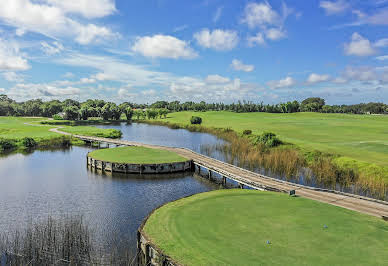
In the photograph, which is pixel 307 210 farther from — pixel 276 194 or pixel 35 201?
pixel 35 201

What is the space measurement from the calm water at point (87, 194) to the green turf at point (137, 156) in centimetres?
341

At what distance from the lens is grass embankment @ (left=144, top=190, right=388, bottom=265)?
14547 millimetres

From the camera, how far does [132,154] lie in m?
49.2

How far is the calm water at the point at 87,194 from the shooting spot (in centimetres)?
2412

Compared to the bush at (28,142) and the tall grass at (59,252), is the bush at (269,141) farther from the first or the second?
the bush at (28,142)

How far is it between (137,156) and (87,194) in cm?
1605

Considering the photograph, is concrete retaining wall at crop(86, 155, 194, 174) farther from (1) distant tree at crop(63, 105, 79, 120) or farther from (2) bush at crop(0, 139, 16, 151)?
(1) distant tree at crop(63, 105, 79, 120)

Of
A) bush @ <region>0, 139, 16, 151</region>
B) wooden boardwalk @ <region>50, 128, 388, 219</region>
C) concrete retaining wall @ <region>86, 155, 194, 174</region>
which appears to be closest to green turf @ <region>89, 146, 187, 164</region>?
concrete retaining wall @ <region>86, 155, 194, 174</region>

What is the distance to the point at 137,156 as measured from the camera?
47781mm

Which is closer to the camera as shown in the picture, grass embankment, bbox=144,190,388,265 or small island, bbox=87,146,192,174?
grass embankment, bbox=144,190,388,265

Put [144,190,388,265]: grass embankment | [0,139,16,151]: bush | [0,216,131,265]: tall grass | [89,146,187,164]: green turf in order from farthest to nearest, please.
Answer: [0,139,16,151]: bush → [89,146,187,164]: green turf → [0,216,131,265]: tall grass → [144,190,388,265]: grass embankment

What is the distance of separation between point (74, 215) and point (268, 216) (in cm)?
1736

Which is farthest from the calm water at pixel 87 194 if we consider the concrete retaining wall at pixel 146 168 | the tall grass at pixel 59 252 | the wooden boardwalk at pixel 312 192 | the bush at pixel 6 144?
the bush at pixel 6 144

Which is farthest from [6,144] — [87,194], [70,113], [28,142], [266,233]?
[70,113]
